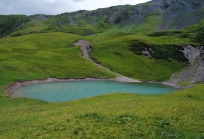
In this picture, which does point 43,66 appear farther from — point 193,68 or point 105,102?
point 193,68

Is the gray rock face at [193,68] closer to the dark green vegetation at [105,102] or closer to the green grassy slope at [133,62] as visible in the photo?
the green grassy slope at [133,62]

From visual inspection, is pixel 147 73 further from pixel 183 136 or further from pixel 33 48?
pixel 183 136

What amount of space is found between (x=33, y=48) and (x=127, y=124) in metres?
161

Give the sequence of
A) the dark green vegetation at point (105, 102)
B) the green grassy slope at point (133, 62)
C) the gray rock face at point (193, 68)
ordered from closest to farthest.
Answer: the dark green vegetation at point (105, 102)
the gray rock face at point (193, 68)
the green grassy slope at point (133, 62)

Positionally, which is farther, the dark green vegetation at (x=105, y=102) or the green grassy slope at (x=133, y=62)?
the green grassy slope at (x=133, y=62)

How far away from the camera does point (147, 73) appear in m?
146

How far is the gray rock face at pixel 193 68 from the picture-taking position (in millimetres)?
140975

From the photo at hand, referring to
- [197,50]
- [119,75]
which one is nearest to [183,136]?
[119,75]

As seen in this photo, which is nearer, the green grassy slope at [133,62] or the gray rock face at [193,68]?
the gray rock face at [193,68]

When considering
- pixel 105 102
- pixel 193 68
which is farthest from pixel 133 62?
pixel 105 102

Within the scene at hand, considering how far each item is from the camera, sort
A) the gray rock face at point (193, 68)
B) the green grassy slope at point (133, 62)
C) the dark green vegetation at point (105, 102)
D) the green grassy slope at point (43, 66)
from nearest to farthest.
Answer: the dark green vegetation at point (105, 102)
the green grassy slope at point (43, 66)
the gray rock face at point (193, 68)
the green grassy slope at point (133, 62)

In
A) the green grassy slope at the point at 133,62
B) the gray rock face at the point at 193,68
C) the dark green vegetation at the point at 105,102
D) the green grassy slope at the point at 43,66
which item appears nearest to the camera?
the dark green vegetation at the point at 105,102

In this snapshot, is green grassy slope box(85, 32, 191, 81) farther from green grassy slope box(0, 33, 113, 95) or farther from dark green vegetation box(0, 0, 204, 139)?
green grassy slope box(0, 33, 113, 95)

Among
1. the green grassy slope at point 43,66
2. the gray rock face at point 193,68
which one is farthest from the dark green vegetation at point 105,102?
the gray rock face at point 193,68
